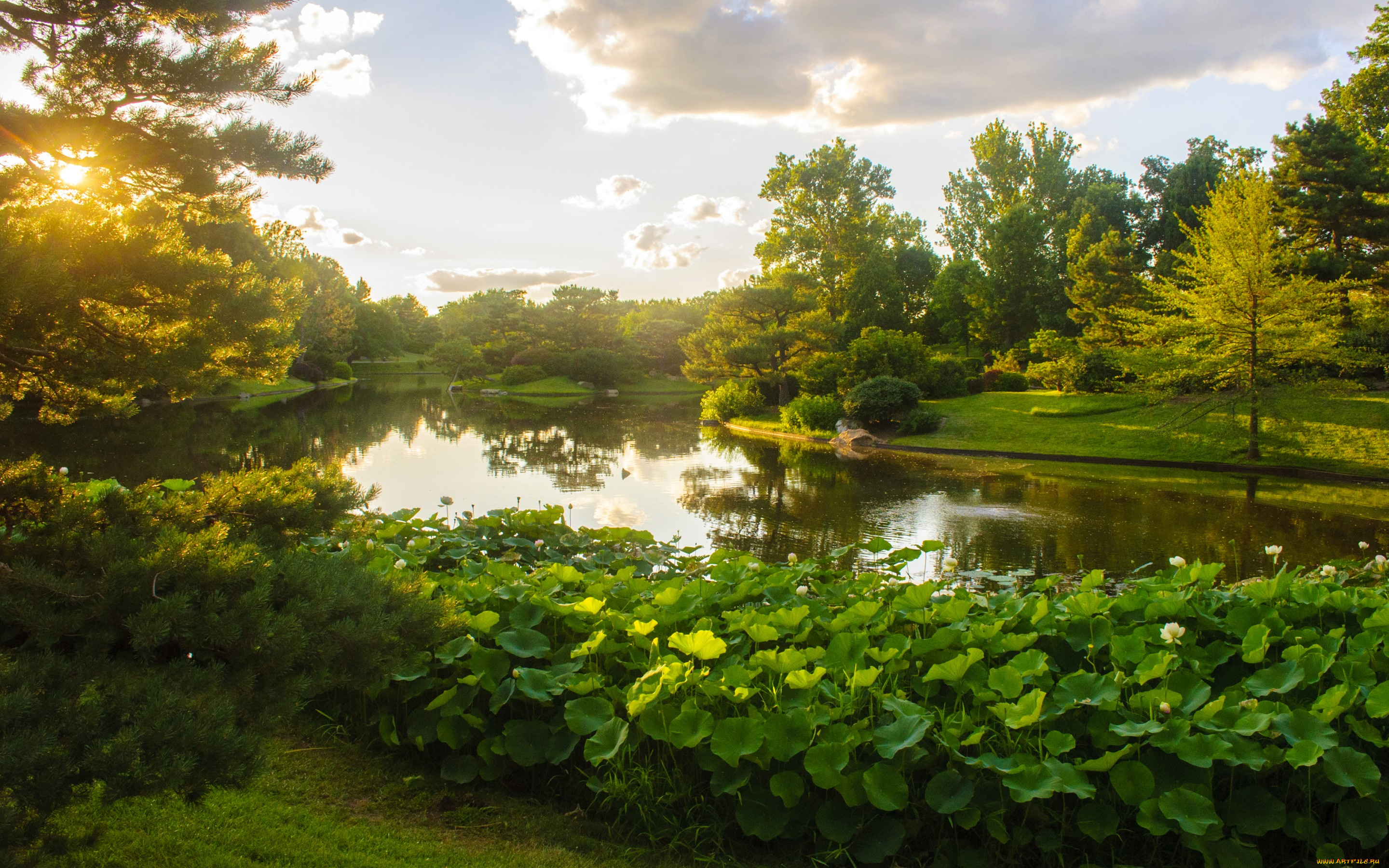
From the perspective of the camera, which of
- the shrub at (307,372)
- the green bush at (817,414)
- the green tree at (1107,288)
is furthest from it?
the shrub at (307,372)

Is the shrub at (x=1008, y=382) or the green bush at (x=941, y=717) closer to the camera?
the green bush at (x=941, y=717)

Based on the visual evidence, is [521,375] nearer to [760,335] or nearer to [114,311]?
[760,335]

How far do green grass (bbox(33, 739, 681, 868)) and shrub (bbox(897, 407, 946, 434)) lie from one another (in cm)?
1802

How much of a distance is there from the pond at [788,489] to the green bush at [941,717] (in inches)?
86.9

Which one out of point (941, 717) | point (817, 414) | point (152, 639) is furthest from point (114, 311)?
point (817, 414)

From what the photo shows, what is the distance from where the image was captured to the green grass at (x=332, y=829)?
224 cm

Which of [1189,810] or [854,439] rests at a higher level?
[1189,810]

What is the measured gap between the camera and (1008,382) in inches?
1050

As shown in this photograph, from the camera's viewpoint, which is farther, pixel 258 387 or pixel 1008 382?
pixel 258 387

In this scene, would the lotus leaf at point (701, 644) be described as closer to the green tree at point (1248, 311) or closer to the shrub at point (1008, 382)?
the green tree at point (1248, 311)

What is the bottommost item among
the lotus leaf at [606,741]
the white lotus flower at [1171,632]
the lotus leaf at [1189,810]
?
the lotus leaf at [1189,810]

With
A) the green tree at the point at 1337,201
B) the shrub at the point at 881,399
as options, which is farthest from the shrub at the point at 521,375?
the green tree at the point at 1337,201

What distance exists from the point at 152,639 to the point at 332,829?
3.36ft

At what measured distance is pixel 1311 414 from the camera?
49.6ft
